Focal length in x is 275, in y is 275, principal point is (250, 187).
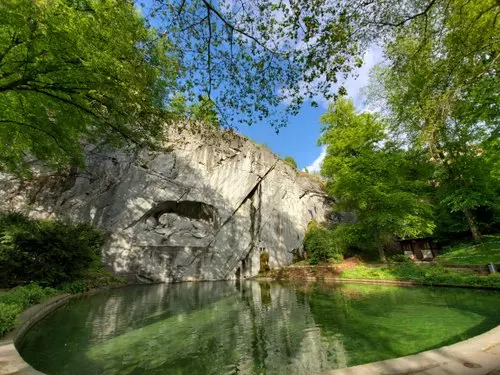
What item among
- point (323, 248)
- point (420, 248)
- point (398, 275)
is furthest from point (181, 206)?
point (420, 248)

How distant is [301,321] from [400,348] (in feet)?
10.8

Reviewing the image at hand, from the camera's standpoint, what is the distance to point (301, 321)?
8.67 m

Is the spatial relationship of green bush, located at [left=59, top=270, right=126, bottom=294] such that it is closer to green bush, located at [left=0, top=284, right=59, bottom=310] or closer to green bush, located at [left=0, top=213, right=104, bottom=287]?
green bush, located at [left=0, top=213, right=104, bottom=287]

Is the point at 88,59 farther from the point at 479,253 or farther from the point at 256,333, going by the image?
the point at 479,253

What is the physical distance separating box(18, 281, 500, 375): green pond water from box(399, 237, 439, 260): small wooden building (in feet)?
45.8

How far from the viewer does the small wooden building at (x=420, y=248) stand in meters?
24.4

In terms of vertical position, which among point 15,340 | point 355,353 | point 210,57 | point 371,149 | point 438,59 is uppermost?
point 371,149

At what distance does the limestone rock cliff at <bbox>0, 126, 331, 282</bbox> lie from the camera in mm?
23391

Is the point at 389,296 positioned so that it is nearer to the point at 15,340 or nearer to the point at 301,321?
the point at 301,321

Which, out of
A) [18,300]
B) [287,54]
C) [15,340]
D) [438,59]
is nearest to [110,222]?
[18,300]

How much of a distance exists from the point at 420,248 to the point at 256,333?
2317cm

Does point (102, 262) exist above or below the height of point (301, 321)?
above

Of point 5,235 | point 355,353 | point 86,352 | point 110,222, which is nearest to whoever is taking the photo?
point 355,353

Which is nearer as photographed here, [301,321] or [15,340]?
[15,340]
